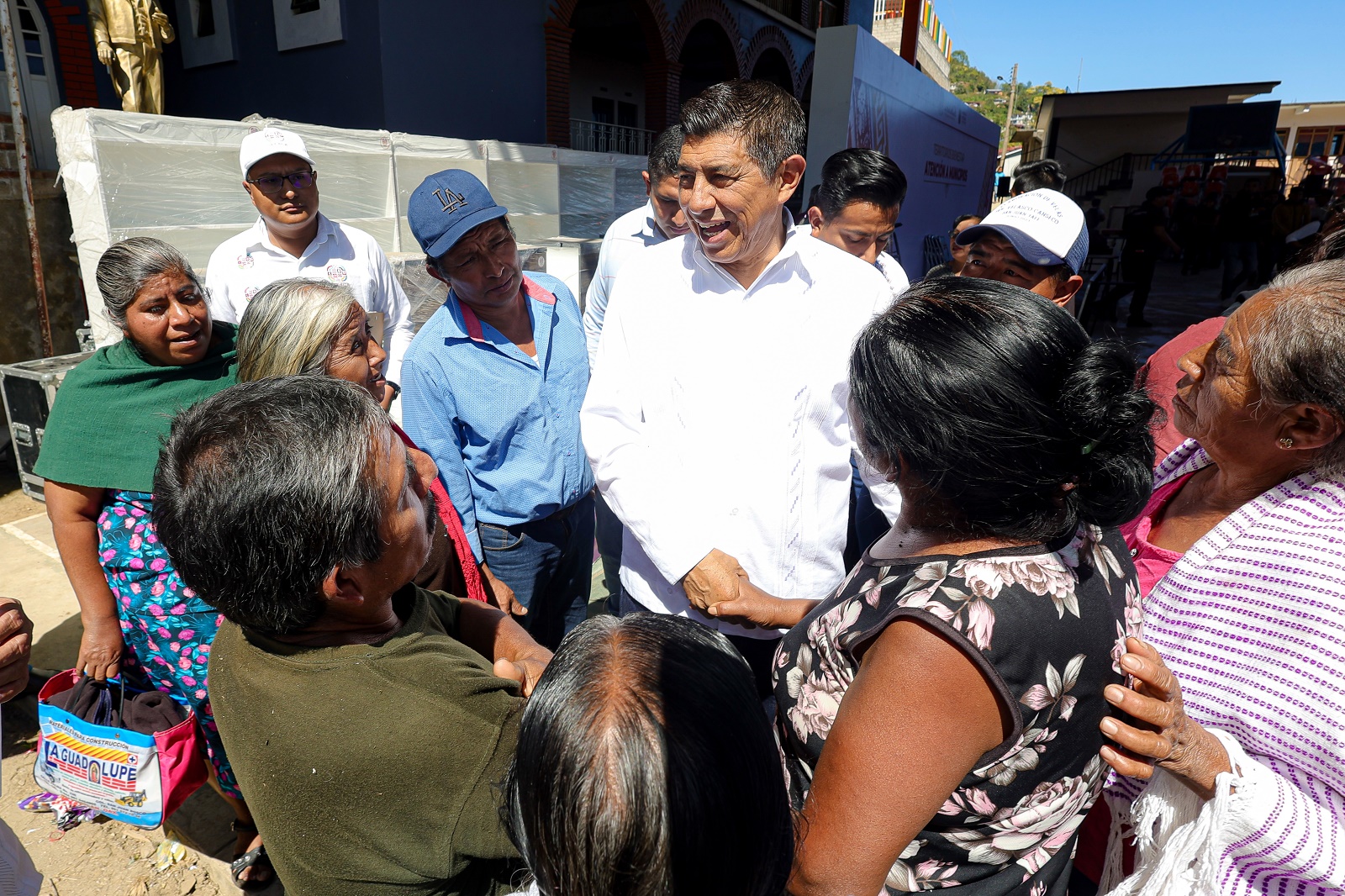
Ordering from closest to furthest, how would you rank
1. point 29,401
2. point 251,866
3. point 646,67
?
point 251,866 → point 29,401 → point 646,67

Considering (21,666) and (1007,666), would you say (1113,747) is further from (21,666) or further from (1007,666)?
(21,666)

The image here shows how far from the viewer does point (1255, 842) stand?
1.08 meters

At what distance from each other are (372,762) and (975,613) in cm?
80

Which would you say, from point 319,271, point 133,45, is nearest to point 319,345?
point 319,271

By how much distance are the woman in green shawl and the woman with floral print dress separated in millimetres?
1738

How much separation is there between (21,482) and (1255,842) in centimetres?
647

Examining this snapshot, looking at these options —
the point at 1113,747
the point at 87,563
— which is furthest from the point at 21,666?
the point at 1113,747

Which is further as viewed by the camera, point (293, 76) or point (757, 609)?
point (293, 76)

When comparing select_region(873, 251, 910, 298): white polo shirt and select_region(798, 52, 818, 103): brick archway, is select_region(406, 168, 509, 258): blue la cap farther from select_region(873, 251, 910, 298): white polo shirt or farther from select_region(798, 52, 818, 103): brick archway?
select_region(798, 52, 818, 103): brick archway

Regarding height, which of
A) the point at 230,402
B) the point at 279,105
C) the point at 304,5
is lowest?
the point at 230,402

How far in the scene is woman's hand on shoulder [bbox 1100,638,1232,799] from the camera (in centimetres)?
98

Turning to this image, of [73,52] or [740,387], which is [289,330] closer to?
[740,387]

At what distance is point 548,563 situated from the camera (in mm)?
2459

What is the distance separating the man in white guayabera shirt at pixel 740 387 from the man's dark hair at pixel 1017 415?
29.8 inches
